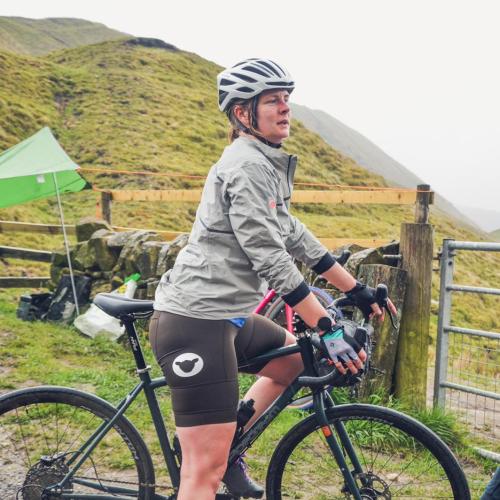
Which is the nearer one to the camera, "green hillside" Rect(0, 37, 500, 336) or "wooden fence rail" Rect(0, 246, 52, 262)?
"wooden fence rail" Rect(0, 246, 52, 262)

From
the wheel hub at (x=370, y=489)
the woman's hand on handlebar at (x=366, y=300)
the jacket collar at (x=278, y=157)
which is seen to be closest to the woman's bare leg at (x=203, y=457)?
the wheel hub at (x=370, y=489)

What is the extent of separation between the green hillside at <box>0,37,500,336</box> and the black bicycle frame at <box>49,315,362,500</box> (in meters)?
12.0

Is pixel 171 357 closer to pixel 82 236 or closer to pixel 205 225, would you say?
pixel 205 225

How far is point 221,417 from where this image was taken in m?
2.28

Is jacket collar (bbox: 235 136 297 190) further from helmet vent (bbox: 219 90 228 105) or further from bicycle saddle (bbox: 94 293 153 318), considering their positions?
bicycle saddle (bbox: 94 293 153 318)

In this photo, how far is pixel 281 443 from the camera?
2.65 meters

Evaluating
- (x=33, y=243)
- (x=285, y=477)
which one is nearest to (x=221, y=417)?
(x=285, y=477)

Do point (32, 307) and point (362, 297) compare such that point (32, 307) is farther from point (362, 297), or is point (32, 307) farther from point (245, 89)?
point (245, 89)

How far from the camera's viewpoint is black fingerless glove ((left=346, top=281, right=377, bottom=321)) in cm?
267

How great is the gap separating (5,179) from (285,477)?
8.77m

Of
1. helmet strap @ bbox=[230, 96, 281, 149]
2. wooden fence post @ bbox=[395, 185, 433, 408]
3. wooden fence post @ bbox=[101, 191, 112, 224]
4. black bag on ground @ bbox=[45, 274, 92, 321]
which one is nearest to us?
helmet strap @ bbox=[230, 96, 281, 149]

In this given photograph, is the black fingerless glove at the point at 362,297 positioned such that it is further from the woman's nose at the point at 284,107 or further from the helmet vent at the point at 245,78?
the helmet vent at the point at 245,78

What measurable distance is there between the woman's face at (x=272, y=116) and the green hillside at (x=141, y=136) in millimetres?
12432

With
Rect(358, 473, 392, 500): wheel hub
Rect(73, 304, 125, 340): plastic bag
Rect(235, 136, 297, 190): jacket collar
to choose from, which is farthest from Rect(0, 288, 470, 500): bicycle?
Rect(73, 304, 125, 340): plastic bag
